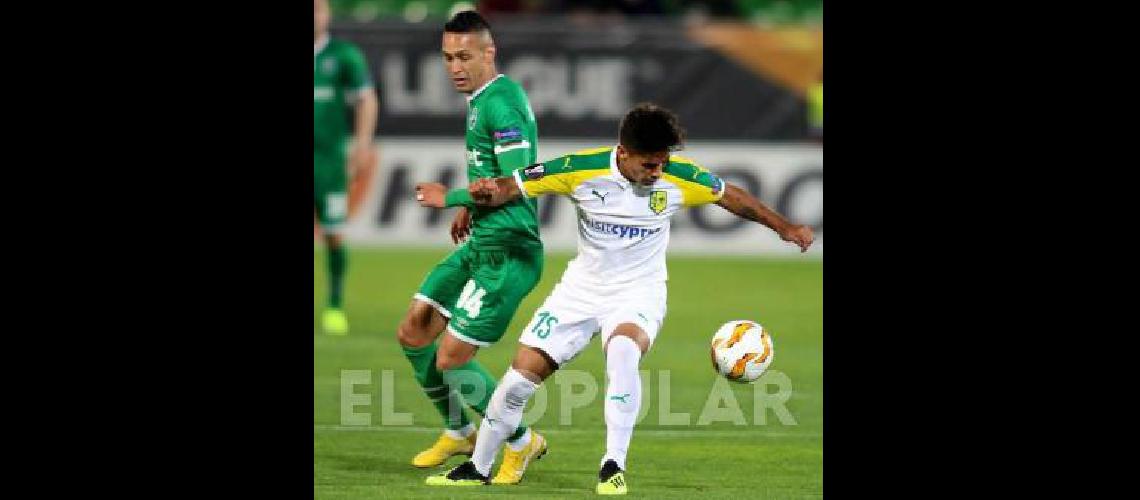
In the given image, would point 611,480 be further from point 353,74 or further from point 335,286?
point 353,74

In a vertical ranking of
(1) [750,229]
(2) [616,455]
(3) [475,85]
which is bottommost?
(1) [750,229]

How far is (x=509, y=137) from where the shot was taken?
8070 mm

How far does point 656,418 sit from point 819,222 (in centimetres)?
824

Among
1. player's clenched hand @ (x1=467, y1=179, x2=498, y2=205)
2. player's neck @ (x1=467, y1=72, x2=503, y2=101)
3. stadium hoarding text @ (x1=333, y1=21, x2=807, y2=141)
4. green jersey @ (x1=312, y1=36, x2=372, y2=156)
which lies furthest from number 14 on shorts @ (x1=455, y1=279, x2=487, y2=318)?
stadium hoarding text @ (x1=333, y1=21, x2=807, y2=141)

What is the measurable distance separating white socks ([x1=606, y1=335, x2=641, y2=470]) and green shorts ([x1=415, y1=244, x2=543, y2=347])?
74 cm

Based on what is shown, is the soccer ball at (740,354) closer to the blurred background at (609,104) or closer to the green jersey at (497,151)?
the green jersey at (497,151)

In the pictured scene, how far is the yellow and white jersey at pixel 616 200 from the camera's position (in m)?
7.83

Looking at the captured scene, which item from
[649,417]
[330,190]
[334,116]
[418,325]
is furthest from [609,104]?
[418,325]

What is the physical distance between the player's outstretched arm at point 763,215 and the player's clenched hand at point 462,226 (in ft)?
4.45

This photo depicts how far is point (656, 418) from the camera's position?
32.8 feet

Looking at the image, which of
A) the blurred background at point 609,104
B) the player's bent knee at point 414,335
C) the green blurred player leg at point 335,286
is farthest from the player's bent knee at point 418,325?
the blurred background at point 609,104

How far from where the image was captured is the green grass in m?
7.93

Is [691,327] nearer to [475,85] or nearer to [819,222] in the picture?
[819,222]
